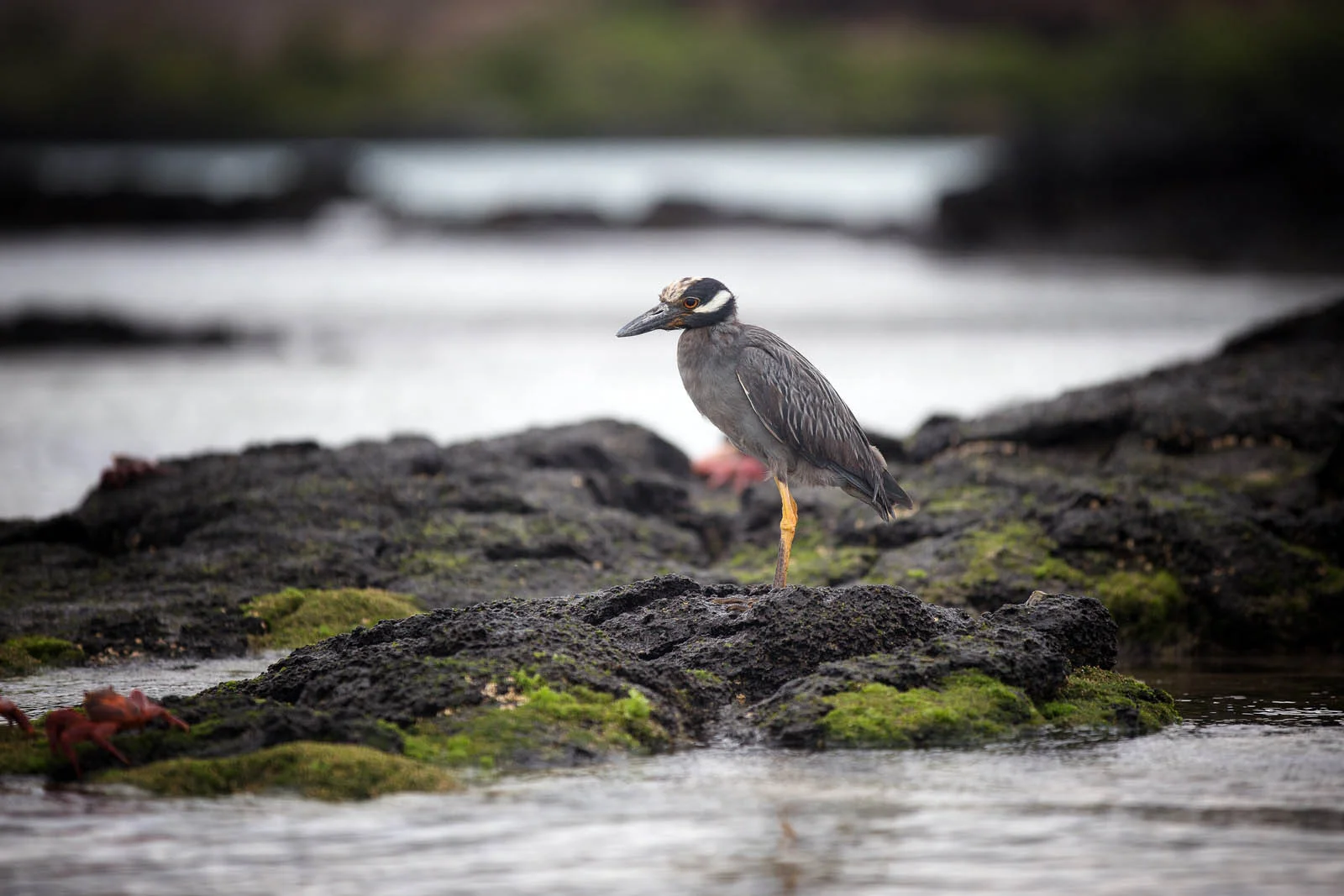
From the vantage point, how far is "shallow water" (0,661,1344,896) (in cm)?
599

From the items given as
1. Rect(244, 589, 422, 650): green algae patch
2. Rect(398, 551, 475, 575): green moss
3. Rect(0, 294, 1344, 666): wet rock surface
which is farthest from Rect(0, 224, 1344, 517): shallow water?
Rect(244, 589, 422, 650): green algae patch

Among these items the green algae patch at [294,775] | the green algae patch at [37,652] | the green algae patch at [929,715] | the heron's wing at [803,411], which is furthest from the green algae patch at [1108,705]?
the green algae patch at [37,652]

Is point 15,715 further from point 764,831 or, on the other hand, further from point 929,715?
point 929,715

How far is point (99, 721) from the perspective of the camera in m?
7.07

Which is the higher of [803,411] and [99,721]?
[803,411]

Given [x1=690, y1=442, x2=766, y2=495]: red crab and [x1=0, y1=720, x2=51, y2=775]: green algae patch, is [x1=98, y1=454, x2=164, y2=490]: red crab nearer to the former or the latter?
[x1=690, y1=442, x2=766, y2=495]: red crab

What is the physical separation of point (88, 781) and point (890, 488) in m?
5.04

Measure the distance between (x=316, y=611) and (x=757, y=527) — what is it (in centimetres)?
359

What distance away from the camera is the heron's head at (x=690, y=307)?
30.7 feet

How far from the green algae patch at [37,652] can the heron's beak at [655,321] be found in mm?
3812

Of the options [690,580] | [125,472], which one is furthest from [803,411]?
[125,472]

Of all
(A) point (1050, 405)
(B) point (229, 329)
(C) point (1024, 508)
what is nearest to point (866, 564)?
(C) point (1024, 508)

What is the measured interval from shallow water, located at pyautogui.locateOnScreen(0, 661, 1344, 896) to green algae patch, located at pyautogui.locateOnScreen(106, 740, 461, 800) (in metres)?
0.08

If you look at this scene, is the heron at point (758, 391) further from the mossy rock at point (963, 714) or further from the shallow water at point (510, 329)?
the shallow water at point (510, 329)
